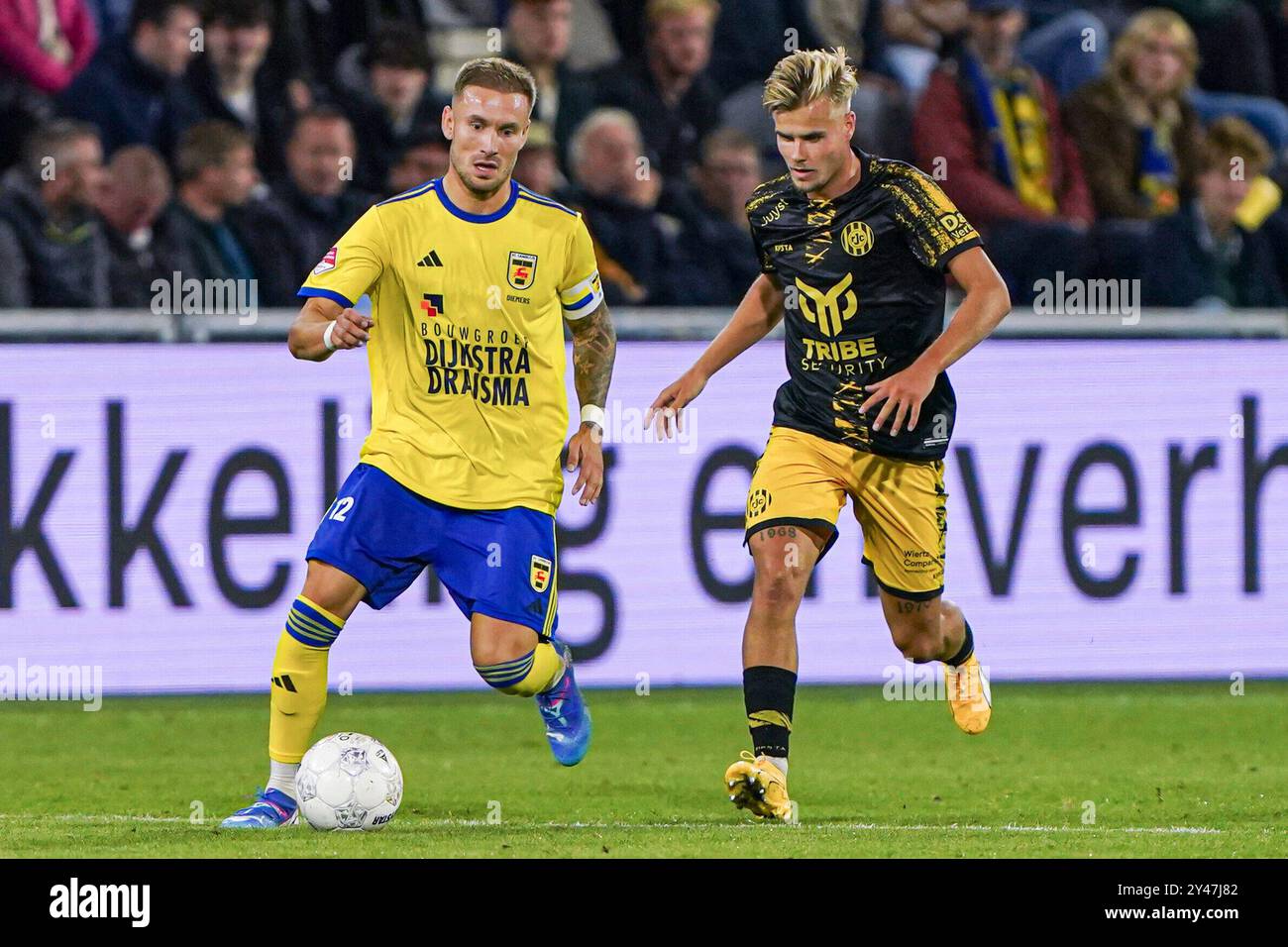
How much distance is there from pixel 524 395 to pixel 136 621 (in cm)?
343

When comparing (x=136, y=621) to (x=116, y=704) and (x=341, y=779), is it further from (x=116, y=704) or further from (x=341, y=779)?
(x=341, y=779)

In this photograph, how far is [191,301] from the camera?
10.6 meters

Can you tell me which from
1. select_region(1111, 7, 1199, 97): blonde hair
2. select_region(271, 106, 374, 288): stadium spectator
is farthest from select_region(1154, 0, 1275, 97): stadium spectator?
select_region(271, 106, 374, 288): stadium spectator

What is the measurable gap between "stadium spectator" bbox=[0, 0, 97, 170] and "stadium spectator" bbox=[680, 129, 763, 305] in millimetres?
3417

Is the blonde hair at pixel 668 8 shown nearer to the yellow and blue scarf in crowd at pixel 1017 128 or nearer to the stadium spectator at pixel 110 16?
the yellow and blue scarf in crowd at pixel 1017 128

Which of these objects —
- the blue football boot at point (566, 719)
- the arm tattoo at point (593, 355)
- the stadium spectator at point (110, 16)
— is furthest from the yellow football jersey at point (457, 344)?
the stadium spectator at point (110, 16)

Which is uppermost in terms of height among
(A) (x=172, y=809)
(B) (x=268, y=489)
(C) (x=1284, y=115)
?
(C) (x=1284, y=115)

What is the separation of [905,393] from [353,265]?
171 cm

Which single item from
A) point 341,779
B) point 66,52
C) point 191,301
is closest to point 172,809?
point 341,779

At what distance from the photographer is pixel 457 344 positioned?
21.5ft

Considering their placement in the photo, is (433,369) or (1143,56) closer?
(433,369)

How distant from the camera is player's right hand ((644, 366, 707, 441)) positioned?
22.6ft

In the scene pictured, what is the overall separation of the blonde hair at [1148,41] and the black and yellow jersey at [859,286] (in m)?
5.80

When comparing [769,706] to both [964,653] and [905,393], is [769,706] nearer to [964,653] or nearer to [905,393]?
[905,393]
